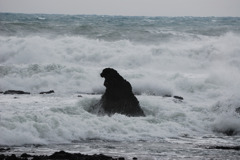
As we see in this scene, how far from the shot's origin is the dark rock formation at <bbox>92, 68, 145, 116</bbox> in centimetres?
1493

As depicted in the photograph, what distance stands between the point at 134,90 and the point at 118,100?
A: 5.53 m

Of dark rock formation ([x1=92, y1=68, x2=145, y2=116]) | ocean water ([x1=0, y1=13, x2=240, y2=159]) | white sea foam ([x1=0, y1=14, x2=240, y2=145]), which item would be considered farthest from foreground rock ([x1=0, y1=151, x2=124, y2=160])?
dark rock formation ([x1=92, y1=68, x2=145, y2=116])

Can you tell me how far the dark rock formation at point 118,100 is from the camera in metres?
14.9

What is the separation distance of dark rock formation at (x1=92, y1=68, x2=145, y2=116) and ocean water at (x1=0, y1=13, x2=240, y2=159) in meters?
0.46

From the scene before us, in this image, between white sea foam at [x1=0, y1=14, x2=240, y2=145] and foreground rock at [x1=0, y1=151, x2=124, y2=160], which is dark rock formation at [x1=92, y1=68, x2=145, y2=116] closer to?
white sea foam at [x1=0, y1=14, x2=240, y2=145]

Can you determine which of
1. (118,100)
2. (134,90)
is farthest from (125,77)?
(118,100)

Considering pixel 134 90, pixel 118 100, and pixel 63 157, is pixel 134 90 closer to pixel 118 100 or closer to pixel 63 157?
pixel 118 100

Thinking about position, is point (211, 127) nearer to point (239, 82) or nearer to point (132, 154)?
point (132, 154)

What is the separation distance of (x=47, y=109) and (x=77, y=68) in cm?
940

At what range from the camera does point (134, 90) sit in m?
20.5

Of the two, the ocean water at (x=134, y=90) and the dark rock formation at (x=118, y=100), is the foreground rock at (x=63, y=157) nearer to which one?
the ocean water at (x=134, y=90)

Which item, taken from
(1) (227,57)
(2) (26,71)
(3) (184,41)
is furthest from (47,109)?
(3) (184,41)

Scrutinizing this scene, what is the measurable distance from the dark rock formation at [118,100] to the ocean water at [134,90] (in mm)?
455

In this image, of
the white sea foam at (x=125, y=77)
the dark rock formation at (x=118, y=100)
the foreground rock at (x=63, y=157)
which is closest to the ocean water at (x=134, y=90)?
the white sea foam at (x=125, y=77)
